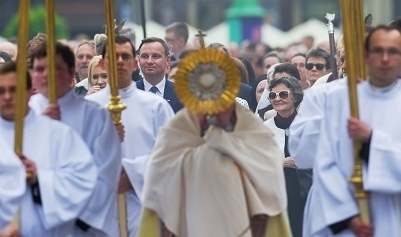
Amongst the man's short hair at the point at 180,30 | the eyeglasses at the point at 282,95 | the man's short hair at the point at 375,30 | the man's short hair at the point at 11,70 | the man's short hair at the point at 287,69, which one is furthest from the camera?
the man's short hair at the point at 180,30

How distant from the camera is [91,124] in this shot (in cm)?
1136

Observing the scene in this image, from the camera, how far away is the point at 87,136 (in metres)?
11.3

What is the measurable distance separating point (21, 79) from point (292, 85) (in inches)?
169

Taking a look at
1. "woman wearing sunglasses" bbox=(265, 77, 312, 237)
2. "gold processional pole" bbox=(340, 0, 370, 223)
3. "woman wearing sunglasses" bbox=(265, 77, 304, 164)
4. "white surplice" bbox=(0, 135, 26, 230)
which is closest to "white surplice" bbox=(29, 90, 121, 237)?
"white surplice" bbox=(0, 135, 26, 230)

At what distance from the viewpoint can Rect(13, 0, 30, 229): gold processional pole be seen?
10.4 meters

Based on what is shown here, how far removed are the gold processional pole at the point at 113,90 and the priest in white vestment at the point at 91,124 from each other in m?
0.18

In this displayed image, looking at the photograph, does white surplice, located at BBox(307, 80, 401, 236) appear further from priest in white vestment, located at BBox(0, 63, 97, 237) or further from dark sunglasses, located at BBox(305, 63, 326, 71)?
dark sunglasses, located at BBox(305, 63, 326, 71)

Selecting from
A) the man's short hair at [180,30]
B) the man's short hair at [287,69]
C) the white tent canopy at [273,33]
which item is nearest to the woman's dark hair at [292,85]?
the man's short hair at [287,69]

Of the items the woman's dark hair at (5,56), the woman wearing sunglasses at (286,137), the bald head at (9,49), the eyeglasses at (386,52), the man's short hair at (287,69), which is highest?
the bald head at (9,49)

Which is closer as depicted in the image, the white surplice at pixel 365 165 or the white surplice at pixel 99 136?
the white surplice at pixel 365 165

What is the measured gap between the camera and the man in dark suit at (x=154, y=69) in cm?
1388

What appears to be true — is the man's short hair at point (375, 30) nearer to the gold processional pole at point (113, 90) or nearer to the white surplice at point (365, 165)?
the white surplice at point (365, 165)

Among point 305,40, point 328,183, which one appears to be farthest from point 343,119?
point 305,40

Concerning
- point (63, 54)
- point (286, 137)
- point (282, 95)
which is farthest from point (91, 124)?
point (282, 95)
